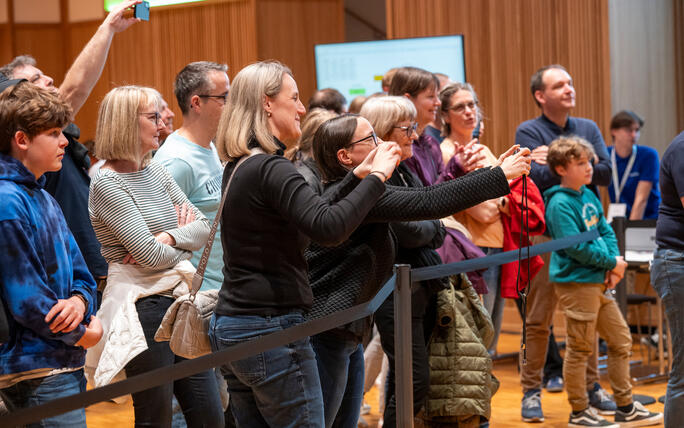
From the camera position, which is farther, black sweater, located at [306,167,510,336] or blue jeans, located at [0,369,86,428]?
black sweater, located at [306,167,510,336]

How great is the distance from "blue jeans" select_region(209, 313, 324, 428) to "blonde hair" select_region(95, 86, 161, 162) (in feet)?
2.93

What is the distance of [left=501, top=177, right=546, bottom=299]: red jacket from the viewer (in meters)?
3.78

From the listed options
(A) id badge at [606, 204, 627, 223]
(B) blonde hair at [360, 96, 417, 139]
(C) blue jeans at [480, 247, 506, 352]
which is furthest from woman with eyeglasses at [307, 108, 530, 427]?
(A) id badge at [606, 204, 627, 223]

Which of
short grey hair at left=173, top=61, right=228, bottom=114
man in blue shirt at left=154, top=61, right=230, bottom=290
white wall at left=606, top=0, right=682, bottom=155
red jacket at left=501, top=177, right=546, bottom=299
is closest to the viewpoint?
man in blue shirt at left=154, top=61, right=230, bottom=290

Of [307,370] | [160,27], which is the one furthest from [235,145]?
[160,27]

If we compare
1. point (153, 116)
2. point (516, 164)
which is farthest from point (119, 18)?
point (516, 164)

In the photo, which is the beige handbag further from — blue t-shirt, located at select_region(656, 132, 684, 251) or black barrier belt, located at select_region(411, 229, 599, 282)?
blue t-shirt, located at select_region(656, 132, 684, 251)

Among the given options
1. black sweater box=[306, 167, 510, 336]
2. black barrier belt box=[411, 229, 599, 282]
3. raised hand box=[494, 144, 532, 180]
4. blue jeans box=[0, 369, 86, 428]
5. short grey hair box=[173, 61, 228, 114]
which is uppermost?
short grey hair box=[173, 61, 228, 114]

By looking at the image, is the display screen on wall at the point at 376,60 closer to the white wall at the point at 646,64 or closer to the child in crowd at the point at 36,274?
the white wall at the point at 646,64

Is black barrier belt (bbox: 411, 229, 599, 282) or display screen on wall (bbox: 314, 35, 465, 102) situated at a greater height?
display screen on wall (bbox: 314, 35, 465, 102)

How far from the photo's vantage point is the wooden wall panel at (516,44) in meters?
6.47

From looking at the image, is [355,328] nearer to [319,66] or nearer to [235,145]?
[235,145]

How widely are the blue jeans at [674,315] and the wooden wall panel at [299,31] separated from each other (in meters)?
5.27

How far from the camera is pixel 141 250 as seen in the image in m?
2.73
